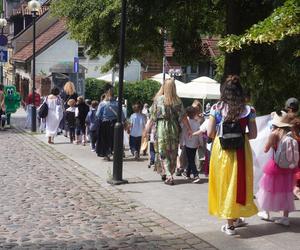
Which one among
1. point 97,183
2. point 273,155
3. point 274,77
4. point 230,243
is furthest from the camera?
point 274,77

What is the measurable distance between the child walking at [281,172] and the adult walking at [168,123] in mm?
3016

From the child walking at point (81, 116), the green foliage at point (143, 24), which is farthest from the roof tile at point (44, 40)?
the green foliage at point (143, 24)

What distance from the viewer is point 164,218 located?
7.92 meters

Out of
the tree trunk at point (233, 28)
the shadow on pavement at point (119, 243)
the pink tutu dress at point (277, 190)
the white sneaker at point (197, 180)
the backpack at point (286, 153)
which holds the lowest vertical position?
the shadow on pavement at point (119, 243)

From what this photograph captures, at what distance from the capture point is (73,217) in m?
8.00

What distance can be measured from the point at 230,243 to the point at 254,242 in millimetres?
265

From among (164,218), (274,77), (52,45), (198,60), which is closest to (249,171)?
(164,218)

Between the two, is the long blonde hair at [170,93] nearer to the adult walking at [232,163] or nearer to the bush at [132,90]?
the adult walking at [232,163]

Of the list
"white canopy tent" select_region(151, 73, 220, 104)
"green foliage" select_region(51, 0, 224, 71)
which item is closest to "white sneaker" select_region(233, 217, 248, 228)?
"green foliage" select_region(51, 0, 224, 71)

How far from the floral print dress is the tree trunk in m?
1.17

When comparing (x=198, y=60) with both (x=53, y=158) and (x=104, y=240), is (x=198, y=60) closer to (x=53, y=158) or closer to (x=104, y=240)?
(x=53, y=158)

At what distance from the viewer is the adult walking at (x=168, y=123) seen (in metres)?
10.3

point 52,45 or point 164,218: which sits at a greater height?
point 52,45

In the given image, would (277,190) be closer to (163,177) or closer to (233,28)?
(163,177)
